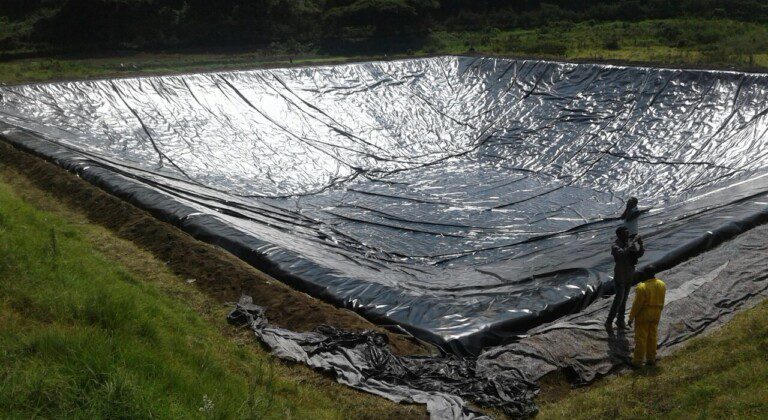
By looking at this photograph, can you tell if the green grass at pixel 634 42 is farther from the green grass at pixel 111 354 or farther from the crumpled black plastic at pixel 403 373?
the green grass at pixel 111 354

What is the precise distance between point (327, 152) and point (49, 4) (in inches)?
757

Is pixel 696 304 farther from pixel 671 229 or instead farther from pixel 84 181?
pixel 84 181

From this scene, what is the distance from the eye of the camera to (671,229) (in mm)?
8836

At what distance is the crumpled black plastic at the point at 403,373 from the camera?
5.36 m

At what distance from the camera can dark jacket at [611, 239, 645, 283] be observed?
6277 mm

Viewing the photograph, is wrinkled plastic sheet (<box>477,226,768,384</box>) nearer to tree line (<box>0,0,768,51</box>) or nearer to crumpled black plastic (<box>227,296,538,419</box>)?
crumpled black plastic (<box>227,296,538,419</box>)

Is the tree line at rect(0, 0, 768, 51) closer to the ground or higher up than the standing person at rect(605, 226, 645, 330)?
higher up

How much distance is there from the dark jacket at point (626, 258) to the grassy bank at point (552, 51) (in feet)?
37.6

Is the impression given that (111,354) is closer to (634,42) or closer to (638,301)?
(638,301)

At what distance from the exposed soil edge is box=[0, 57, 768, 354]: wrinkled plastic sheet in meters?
0.24

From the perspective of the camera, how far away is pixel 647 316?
581cm

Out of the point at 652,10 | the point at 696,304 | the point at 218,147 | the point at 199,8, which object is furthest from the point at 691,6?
the point at 696,304

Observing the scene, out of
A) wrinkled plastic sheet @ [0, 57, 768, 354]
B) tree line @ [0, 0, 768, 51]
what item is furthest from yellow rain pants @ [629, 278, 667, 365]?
tree line @ [0, 0, 768, 51]

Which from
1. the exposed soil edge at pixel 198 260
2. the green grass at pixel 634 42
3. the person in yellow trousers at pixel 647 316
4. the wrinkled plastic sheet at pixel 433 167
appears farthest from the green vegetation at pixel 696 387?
the green grass at pixel 634 42
